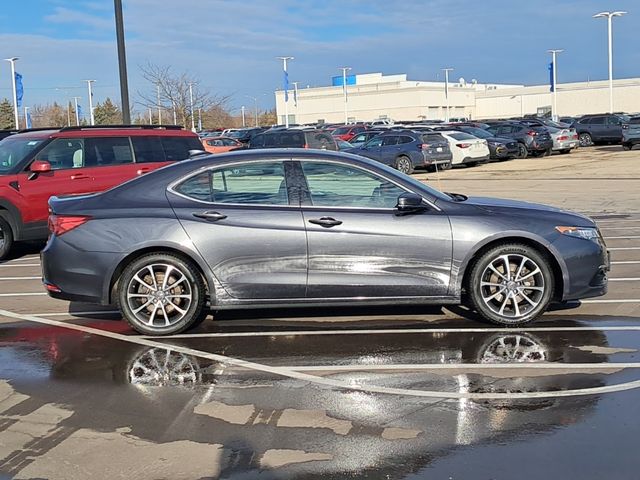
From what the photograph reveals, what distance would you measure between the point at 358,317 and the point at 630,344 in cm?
245

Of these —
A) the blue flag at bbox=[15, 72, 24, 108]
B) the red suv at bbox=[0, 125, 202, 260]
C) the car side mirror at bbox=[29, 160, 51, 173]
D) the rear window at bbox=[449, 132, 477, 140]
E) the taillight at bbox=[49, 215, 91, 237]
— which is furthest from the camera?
the blue flag at bbox=[15, 72, 24, 108]

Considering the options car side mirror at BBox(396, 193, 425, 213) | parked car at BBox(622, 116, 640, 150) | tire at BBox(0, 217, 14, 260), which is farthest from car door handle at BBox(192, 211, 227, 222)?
parked car at BBox(622, 116, 640, 150)

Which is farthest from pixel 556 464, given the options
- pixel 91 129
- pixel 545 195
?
pixel 545 195

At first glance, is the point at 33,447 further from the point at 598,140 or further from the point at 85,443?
the point at 598,140

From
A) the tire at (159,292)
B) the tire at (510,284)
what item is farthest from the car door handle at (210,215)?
the tire at (510,284)

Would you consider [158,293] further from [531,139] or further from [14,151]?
[531,139]

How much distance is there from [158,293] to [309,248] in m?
1.43

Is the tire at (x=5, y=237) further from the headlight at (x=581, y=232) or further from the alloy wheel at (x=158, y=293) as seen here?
the headlight at (x=581, y=232)

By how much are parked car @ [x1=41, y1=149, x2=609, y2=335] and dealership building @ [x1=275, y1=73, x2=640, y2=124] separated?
99039 millimetres

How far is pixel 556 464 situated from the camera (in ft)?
13.8

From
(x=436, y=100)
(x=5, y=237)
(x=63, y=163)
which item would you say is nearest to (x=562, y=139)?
(x=63, y=163)

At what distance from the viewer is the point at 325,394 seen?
17.9ft

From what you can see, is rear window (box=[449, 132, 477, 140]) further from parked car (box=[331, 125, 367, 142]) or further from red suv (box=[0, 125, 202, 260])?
red suv (box=[0, 125, 202, 260])

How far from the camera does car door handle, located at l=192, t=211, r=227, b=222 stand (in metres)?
7.06
